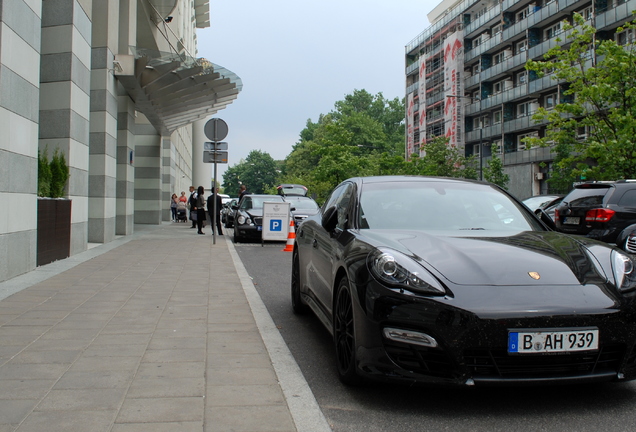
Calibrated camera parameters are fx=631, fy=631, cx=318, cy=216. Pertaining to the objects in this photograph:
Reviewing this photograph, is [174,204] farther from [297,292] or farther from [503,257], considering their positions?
[503,257]

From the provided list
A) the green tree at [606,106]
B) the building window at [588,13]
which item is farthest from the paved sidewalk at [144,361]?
the building window at [588,13]

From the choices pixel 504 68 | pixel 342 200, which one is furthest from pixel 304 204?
pixel 504 68

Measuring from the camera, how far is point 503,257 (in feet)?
12.5

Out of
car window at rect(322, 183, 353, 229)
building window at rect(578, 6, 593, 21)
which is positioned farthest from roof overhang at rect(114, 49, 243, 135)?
building window at rect(578, 6, 593, 21)

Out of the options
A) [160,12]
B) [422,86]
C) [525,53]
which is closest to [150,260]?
[160,12]

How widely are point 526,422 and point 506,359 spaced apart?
0.36m

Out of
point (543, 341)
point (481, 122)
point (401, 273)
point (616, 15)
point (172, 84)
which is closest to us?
point (543, 341)

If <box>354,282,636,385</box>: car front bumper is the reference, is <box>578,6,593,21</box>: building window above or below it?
above

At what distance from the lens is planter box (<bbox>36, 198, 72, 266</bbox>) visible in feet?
32.7

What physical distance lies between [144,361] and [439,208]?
8.13 feet

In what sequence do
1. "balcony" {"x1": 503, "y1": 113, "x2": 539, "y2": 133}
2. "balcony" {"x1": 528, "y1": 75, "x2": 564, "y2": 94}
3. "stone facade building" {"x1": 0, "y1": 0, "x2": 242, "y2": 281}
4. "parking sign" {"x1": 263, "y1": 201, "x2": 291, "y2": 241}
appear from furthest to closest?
"balcony" {"x1": 503, "y1": 113, "x2": 539, "y2": 133}
"balcony" {"x1": 528, "y1": 75, "x2": 564, "y2": 94}
"parking sign" {"x1": 263, "y1": 201, "x2": 291, "y2": 241}
"stone facade building" {"x1": 0, "y1": 0, "x2": 242, "y2": 281}

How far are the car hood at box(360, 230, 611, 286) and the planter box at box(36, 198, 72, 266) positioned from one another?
24.1 feet

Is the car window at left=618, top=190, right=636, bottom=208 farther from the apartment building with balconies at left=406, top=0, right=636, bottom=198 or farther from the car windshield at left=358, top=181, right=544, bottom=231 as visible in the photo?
the apartment building with balconies at left=406, top=0, right=636, bottom=198

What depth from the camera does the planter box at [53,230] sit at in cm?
997
